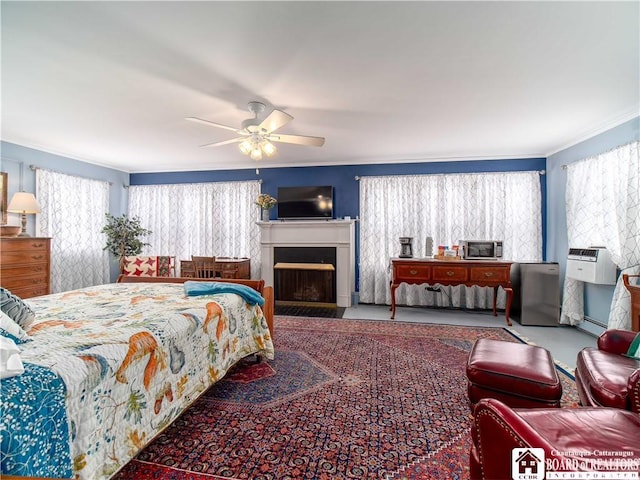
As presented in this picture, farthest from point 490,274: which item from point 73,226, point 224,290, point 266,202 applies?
point 73,226

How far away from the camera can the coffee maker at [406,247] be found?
15.4ft

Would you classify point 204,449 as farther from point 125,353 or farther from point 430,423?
point 430,423

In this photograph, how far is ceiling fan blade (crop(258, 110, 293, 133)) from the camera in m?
2.43

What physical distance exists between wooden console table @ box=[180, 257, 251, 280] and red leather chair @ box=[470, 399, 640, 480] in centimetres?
445

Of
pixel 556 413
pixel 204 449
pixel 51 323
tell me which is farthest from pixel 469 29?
pixel 51 323

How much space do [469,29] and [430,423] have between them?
2508 millimetres

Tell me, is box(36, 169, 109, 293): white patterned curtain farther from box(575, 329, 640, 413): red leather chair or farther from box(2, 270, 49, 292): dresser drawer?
box(575, 329, 640, 413): red leather chair

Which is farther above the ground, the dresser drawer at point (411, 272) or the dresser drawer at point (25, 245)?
the dresser drawer at point (25, 245)

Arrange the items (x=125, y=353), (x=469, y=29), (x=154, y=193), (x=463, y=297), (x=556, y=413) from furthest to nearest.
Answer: (x=154, y=193) < (x=463, y=297) < (x=469, y=29) < (x=125, y=353) < (x=556, y=413)

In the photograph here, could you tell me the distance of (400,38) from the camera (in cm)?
194

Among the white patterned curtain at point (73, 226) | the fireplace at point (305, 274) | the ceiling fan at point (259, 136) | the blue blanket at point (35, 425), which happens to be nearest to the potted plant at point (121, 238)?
the white patterned curtain at point (73, 226)

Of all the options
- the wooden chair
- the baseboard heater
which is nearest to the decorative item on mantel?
the wooden chair

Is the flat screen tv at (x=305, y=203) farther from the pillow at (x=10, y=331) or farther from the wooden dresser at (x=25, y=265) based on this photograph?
the pillow at (x=10, y=331)

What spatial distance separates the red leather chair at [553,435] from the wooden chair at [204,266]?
465 centimetres
